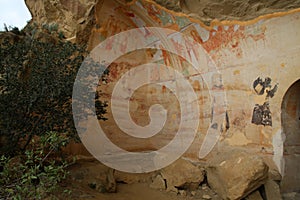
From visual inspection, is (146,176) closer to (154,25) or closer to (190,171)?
(190,171)


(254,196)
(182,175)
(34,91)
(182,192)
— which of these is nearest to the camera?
(34,91)

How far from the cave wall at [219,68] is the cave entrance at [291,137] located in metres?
0.12

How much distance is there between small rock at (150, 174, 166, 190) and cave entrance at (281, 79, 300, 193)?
2.36 m

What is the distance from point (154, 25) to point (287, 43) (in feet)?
11.8

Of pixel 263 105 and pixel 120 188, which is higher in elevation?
pixel 263 105

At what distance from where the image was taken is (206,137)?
6.64 metres

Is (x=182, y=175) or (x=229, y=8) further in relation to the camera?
(x=182, y=175)

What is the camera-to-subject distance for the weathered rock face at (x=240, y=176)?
4621 mm

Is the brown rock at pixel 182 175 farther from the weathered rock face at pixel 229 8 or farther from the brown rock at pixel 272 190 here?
the weathered rock face at pixel 229 8

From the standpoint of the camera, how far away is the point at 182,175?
225 inches

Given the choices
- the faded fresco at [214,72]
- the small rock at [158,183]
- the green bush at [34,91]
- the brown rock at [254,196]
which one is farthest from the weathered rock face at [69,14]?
the brown rock at [254,196]

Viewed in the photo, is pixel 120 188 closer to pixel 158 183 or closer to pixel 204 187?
pixel 158 183

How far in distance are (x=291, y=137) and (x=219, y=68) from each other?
7.08 feet

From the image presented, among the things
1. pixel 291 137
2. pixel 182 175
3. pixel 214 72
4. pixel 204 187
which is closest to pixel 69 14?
pixel 214 72
